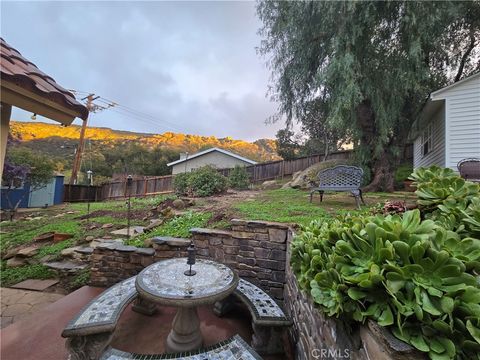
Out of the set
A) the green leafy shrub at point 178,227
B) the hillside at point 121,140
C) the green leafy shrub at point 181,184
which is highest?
the hillside at point 121,140

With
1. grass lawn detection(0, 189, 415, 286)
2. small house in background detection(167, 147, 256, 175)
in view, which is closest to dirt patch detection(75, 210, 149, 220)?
grass lawn detection(0, 189, 415, 286)

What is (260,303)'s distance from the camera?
2238 mm

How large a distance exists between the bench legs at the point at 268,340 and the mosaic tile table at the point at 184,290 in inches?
19.8

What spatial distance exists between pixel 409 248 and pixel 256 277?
226 cm

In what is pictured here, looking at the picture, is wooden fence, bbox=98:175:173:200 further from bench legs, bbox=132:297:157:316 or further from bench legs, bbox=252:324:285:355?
bench legs, bbox=252:324:285:355

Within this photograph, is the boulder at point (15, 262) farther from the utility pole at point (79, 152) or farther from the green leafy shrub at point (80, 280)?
the utility pole at point (79, 152)

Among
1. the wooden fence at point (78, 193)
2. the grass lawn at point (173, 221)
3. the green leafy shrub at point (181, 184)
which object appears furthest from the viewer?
the wooden fence at point (78, 193)

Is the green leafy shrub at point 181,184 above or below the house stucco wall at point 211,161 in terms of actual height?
below

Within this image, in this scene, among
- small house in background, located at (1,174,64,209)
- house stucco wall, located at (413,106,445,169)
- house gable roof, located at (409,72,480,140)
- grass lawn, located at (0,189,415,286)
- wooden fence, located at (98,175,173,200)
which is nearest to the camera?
grass lawn, located at (0,189,415,286)

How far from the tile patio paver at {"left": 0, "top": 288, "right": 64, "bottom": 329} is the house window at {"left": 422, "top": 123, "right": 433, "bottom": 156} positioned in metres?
11.0

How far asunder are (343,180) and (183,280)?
3.67m

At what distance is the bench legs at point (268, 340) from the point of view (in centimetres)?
207

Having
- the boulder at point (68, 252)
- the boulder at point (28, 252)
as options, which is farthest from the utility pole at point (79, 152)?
the boulder at point (68, 252)

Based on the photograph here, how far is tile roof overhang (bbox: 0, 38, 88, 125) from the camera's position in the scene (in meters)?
1.57
